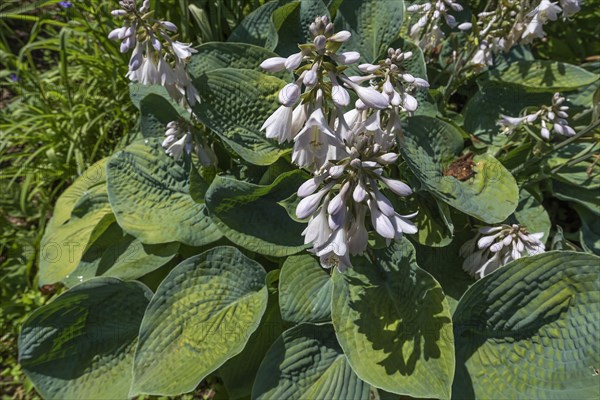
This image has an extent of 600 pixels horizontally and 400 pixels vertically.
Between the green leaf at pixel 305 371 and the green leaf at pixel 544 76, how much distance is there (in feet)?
5.96

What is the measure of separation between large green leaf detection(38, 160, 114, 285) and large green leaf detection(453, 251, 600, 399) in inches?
81.7

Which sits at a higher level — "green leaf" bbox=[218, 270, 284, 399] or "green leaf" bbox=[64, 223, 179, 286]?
"green leaf" bbox=[64, 223, 179, 286]

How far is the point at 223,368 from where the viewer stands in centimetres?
238

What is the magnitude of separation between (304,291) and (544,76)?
2005mm

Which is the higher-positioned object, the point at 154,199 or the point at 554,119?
the point at 554,119

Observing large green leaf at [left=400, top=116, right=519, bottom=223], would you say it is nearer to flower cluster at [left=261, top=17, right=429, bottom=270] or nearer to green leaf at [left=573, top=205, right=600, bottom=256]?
flower cluster at [left=261, top=17, right=429, bottom=270]

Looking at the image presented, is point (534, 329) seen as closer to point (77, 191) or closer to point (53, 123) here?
point (77, 191)

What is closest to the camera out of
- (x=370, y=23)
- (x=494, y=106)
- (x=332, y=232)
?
(x=332, y=232)

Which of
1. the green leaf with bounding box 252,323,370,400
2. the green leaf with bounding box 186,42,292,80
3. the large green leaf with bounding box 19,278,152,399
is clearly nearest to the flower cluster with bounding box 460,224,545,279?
the green leaf with bounding box 252,323,370,400

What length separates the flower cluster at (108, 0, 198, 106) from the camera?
1.91 metres

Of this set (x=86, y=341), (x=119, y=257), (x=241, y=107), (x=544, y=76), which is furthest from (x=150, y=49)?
(x=544, y=76)

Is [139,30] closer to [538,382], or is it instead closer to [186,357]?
[186,357]

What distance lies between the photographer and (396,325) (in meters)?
2.07

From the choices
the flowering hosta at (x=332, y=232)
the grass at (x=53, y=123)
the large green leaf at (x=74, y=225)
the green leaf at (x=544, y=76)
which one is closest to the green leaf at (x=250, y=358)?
the flowering hosta at (x=332, y=232)
